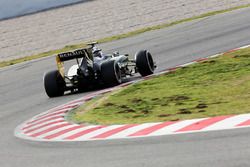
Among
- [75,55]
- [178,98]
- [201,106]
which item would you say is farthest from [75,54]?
[201,106]

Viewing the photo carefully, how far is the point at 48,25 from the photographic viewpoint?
34969mm

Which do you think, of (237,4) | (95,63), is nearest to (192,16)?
(237,4)

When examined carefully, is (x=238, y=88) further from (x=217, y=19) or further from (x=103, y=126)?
(x=217, y=19)

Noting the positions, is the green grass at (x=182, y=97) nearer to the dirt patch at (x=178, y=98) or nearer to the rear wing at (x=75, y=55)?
the dirt patch at (x=178, y=98)

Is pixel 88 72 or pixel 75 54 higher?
pixel 75 54

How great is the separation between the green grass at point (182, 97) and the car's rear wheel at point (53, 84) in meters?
2.34

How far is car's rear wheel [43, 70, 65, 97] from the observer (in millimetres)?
16938

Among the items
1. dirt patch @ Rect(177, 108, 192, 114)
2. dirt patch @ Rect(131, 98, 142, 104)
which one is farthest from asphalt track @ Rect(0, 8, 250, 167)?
dirt patch @ Rect(131, 98, 142, 104)

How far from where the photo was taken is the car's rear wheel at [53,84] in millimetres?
16938

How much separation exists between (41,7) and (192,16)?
9676mm

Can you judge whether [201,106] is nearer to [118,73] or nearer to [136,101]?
[136,101]

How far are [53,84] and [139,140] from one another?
768cm

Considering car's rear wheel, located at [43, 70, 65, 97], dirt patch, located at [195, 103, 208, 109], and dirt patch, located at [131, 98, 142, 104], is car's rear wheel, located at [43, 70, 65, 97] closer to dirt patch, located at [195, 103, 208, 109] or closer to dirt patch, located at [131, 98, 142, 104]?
dirt patch, located at [131, 98, 142, 104]

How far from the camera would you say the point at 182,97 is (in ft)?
42.1
